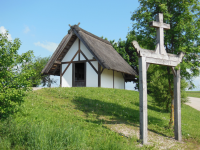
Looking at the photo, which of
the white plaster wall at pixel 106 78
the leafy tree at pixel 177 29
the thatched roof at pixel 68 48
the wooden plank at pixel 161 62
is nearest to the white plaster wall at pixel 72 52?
the thatched roof at pixel 68 48

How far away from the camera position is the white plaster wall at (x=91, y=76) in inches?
648

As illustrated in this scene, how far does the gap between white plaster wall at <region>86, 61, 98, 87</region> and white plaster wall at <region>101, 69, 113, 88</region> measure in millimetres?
614

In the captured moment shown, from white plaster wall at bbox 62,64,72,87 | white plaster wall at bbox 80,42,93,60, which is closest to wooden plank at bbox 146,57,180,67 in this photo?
white plaster wall at bbox 80,42,93,60

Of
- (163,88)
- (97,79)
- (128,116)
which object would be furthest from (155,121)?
(97,79)

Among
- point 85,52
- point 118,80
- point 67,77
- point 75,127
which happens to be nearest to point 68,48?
point 85,52

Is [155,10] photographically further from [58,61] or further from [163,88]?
[58,61]

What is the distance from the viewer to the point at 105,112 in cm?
912

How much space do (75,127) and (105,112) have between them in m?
4.03

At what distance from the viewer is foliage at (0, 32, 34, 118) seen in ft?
18.9

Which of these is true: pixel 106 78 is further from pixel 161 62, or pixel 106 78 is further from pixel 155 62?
pixel 155 62

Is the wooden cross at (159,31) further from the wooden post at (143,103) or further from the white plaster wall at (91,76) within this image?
→ the white plaster wall at (91,76)

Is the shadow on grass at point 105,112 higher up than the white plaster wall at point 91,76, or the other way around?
the white plaster wall at point 91,76

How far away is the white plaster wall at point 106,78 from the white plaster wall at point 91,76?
61 centimetres

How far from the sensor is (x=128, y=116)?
29.9ft
